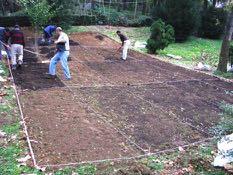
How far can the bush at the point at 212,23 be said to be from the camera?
2631 centimetres

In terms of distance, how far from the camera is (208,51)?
22.5 m

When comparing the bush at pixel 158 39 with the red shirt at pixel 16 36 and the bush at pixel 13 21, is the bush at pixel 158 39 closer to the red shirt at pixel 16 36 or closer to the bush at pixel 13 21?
the red shirt at pixel 16 36

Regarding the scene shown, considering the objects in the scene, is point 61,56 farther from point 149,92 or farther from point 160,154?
point 160,154

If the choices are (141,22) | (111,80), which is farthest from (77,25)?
(111,80)

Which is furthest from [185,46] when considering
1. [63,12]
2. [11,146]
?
[11,146]

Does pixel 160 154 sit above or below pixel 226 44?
below

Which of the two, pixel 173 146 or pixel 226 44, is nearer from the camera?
pixel 173 146

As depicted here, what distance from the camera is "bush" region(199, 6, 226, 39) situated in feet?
86.3

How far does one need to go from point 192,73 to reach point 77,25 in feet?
40.8

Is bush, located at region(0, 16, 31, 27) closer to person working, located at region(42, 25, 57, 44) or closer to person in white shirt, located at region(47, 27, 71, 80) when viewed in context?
person working, located at region(42, 25, 57, 44)

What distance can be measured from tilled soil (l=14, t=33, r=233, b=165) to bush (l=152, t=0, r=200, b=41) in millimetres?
8692

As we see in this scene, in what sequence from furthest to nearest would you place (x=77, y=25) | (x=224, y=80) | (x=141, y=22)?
(x=141, y=22), (x=77, y=25), (x=224, y=80)

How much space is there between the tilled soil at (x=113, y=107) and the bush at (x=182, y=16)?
8692 millimetres

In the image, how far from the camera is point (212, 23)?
26.6 meters
